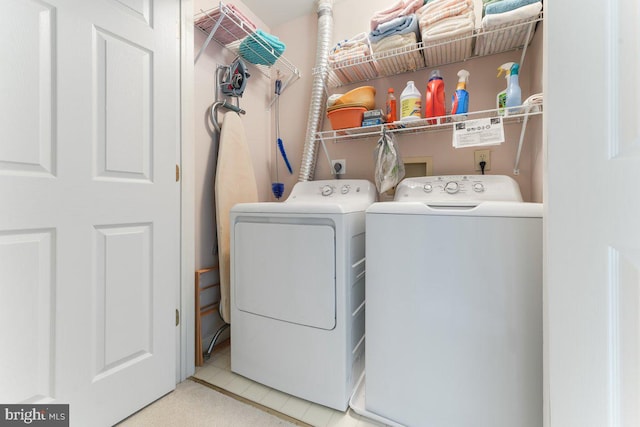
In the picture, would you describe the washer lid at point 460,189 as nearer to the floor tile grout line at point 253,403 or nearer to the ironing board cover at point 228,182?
the ironing board cover at point 228,182

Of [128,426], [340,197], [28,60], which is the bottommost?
[128,426]

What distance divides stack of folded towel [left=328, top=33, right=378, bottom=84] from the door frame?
88 centimetres

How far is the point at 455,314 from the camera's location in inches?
38.4

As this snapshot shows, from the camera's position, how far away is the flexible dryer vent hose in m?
1.87

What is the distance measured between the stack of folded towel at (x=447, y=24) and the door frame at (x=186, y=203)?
4.27ft

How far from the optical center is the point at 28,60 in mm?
875

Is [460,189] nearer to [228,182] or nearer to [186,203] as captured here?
[228,182]

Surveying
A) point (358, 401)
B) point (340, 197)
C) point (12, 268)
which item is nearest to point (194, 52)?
point (340, 197)

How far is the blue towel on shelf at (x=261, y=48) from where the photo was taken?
165cm

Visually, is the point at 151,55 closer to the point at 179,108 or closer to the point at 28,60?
the point at 179,108

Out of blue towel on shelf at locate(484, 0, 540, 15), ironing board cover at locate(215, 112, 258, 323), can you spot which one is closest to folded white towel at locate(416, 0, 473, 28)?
blue towel on shelf at locate(484, 0, 540, 15)

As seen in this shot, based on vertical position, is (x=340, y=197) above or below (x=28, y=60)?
below

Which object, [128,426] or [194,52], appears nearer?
[128,426]

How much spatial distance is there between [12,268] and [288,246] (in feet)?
3.16
